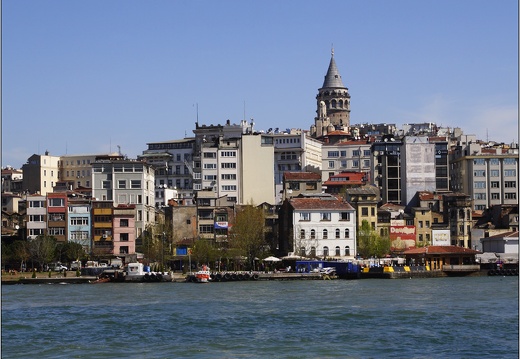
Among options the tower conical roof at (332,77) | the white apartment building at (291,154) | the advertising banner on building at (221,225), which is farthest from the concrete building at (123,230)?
the tower conical roof at (332,77)

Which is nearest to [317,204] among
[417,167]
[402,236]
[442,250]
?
[442,250]

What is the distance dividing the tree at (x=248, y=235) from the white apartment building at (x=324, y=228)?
7.82 feet

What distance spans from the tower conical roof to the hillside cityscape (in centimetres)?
5624

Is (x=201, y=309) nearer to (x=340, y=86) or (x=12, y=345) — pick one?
(x=12, y=345)

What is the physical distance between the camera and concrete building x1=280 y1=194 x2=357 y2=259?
81.5 metres

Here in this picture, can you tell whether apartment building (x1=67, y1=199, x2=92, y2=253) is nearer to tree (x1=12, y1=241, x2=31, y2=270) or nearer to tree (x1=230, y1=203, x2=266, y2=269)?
tree (x1=12, y1=241, x2=31, y2=270)

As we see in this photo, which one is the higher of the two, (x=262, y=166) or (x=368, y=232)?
(x=262, y=166)

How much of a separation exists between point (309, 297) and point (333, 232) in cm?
3223

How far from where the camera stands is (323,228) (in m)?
82.1

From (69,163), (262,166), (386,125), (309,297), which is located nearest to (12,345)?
(309,297)

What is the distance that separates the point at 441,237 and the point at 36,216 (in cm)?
3160

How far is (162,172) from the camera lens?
399 feet

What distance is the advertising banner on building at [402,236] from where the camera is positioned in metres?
92.5

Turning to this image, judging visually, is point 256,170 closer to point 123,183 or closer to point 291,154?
point 123,183
